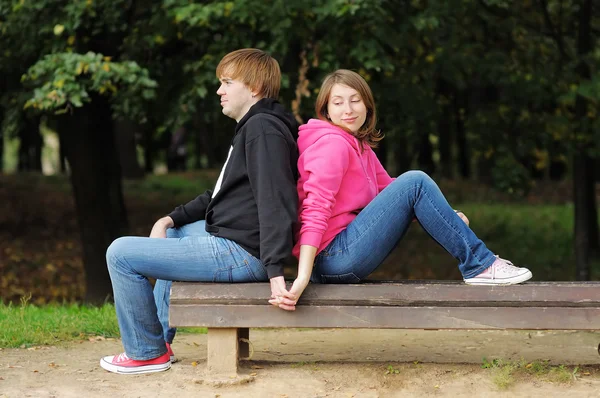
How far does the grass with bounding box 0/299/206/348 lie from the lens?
574 centimetres

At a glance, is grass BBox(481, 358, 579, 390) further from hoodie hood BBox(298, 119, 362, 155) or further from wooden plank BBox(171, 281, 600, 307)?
hoodie hood BBox(298, 119, 362, 155)

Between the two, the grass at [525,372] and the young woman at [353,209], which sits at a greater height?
the young woman at [353,209]

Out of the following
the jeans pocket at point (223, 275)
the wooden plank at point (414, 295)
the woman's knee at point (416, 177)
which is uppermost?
the woman's knee at point (416, 177)

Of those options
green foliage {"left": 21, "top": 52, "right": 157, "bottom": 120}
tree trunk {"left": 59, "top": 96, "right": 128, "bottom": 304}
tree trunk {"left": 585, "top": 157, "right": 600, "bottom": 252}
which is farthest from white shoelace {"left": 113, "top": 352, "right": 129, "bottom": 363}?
tree trunk {"left": 585, "top": 157, "right": 600, "bottom": 252}

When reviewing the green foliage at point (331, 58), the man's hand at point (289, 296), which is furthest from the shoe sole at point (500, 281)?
the green foliage at point (331, 58)

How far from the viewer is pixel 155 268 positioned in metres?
4.56

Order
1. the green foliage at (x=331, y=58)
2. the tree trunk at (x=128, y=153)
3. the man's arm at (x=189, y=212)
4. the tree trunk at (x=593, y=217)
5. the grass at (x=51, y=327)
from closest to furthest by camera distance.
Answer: the man's arm at (x=189, y=212)
the grass at (x=51, y=327)
the green foliage at (x=331, y=58)
the tree trunk at (x=593, y=217)
the tree trunk at (x=128, y=153)

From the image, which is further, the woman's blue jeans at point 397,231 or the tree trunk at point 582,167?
the tree trunk at point 582,167

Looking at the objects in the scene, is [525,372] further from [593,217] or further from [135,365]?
[593,217]

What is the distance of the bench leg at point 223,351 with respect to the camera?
4.60 m

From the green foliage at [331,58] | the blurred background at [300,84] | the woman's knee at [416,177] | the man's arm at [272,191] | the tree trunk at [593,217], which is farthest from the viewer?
the tree trunk at [593,217]

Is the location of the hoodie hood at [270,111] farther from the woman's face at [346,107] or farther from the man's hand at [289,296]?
the man's hand at [289,296]

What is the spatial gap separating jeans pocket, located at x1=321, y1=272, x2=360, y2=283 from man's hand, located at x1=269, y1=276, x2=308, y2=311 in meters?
0.23

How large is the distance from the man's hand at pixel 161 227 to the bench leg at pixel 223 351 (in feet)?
2.02
